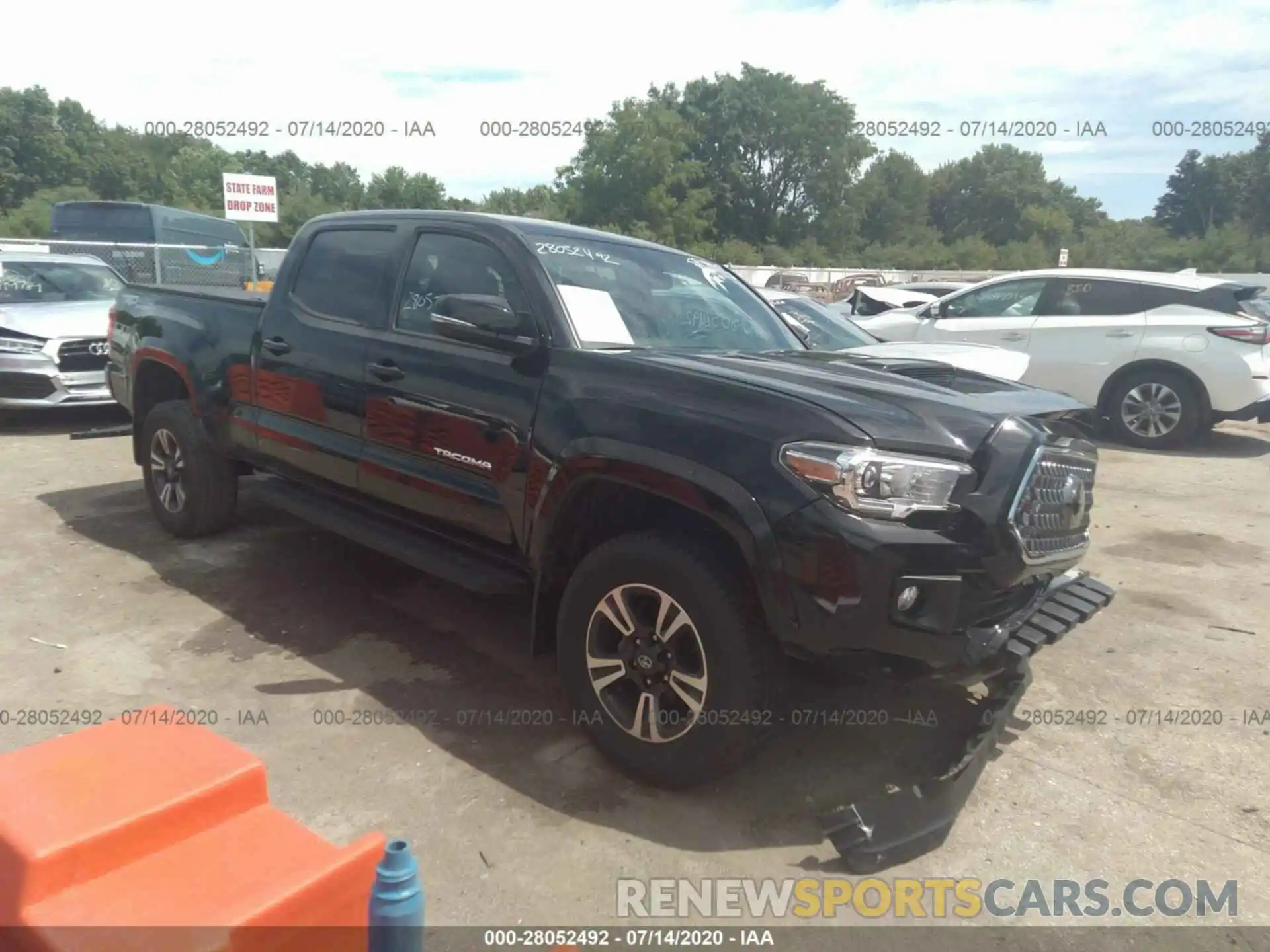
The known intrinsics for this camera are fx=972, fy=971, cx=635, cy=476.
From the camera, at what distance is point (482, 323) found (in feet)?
11.5

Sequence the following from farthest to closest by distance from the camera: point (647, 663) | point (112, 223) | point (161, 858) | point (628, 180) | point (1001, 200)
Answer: point (1001, 200)
point (628, 180)
point (112, 223)
point (647, 663)
point (161, 858)

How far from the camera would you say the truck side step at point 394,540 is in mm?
3701

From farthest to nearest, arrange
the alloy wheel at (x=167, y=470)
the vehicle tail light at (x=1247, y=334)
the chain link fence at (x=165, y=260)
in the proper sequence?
1. the chain link fence at (x=165, y=260)
2. the vehicle tail light at (x=1247, y=334)
3. the alloy wheel at (x=167, y=470)

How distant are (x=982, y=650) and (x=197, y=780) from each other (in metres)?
2.09

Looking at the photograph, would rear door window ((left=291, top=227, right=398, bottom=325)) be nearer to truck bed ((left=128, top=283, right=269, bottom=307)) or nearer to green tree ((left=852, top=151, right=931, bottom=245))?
truck bed ((left=128, top=283, right=269, bottom=307))

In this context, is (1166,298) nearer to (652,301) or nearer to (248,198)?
(652,301)

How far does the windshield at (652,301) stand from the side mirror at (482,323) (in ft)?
0.73

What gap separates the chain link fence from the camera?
14031 millimetres

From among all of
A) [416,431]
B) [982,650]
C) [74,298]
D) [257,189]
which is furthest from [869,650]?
[257,189]

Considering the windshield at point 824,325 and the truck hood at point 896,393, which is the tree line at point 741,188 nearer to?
the windshield at point 824,325

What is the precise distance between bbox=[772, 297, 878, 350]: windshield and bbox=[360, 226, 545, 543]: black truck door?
430 cm

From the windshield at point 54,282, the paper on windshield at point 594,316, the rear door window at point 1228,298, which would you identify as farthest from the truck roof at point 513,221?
the rear door window at point 1228,298

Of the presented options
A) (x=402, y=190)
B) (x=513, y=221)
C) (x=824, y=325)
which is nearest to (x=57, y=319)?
(x=513, y=221)

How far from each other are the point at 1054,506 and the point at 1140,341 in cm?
765
